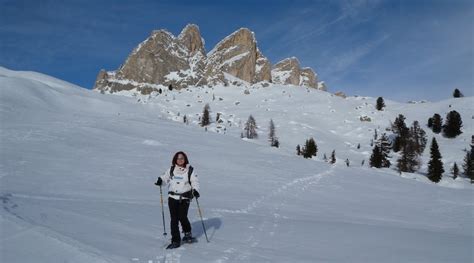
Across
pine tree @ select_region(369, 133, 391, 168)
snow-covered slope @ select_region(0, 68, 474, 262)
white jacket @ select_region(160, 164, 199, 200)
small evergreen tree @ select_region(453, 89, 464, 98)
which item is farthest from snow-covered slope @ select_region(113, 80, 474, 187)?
white jacket @ select_region(160, 164, 199, 200)

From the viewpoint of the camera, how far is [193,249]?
8.84m

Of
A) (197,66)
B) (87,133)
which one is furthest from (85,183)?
(197,66)

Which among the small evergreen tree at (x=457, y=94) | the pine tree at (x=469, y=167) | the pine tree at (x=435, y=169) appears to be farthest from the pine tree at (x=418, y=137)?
the small evergreen tree at (x=457, y=94)

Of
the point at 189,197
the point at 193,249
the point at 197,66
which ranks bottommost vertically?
the point at 193,249

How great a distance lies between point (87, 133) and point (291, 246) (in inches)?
1063

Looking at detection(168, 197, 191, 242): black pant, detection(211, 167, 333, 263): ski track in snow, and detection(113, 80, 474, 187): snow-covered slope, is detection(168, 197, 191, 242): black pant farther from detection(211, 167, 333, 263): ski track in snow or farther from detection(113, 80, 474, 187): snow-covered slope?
detection(113, 80, 474, 187): snow-covered slope

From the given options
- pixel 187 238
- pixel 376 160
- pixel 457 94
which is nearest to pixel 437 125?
pixel 376 160

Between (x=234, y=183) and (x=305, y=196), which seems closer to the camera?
(x=305, y=196)

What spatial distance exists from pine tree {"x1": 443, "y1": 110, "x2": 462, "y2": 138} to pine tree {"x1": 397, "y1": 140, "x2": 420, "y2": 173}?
17406 mm

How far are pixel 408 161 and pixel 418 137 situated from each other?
49.4ft

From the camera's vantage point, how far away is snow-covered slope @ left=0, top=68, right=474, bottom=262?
323 inches

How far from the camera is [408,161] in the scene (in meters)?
65.2

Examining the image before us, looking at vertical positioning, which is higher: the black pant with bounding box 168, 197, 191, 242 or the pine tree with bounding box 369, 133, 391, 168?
the pine tree with bounding box 369, 133, 391, 168

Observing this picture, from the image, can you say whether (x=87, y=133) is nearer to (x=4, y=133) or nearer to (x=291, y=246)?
(x=4, y=133)
